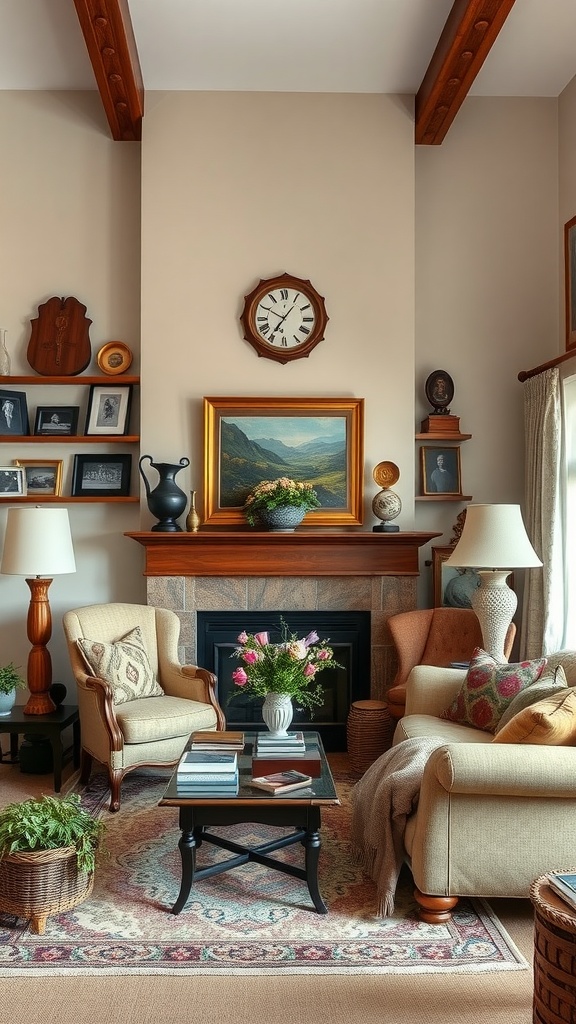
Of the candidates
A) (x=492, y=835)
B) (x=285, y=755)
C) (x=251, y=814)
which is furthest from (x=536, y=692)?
(x=251, y=814)

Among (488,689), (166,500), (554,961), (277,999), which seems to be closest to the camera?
(554,961)

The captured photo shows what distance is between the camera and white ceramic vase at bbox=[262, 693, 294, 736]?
3.67 m

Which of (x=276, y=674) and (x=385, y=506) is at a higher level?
(x=385, y=506)

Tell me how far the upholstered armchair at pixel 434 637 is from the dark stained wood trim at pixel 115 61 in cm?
345

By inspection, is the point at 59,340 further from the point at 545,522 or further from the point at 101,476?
the point at 545,522

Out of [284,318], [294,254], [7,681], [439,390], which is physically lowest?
[7,681]

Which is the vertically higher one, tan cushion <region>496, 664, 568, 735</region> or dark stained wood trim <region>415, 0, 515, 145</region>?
dark stained wood trim <region>415, 0, 515, 145</region>

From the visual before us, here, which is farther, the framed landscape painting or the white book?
the framed landscape painting

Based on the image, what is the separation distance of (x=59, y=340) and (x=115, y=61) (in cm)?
167

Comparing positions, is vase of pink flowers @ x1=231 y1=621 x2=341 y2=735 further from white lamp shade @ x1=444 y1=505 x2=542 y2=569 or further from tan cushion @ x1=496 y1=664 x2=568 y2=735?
white lamp shade @ x1=444 y1=505 x2=542 y2=569

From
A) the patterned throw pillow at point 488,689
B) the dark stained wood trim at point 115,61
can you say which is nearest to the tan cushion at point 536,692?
the patterned throw pillow at point 488,689

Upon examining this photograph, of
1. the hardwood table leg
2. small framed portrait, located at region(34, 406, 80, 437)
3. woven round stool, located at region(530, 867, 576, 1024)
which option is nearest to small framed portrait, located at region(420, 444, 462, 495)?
small framed portrait, located at region(34, 406, 80, 437)

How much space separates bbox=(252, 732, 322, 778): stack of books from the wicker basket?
746mm

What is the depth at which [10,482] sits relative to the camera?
221 inches
